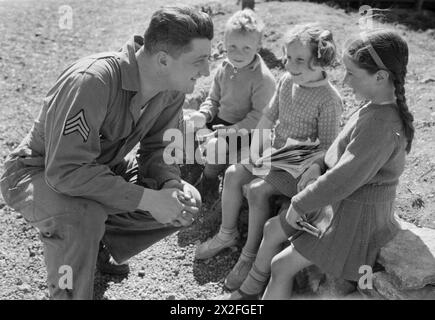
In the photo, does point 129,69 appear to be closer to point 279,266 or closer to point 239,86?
point 279,266

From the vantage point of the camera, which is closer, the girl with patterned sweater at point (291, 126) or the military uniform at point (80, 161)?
the military uniform at point (80, 161)

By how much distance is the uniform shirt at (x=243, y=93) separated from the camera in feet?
13.2

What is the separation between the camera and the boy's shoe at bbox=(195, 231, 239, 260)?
11.6 ft

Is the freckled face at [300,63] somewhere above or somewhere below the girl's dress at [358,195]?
above

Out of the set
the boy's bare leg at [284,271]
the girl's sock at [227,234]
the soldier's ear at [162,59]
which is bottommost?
the girl's sock at [227,234]

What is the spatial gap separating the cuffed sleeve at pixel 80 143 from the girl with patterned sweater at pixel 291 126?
0.85 metres

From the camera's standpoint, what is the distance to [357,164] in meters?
2.62

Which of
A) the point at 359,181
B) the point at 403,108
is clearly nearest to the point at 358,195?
the point at 359,181

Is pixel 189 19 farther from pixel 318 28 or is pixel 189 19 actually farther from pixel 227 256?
pixel 227 256

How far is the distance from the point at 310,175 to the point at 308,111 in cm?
58

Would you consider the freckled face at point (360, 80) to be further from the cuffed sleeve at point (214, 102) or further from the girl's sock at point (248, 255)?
the cuffed sleeve at point (214, 102)

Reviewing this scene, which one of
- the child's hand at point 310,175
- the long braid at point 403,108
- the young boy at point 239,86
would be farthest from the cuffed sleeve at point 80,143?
the young boy at point 239,86

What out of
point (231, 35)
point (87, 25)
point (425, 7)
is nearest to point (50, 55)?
point (87, 25)

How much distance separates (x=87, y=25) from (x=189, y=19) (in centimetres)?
545
